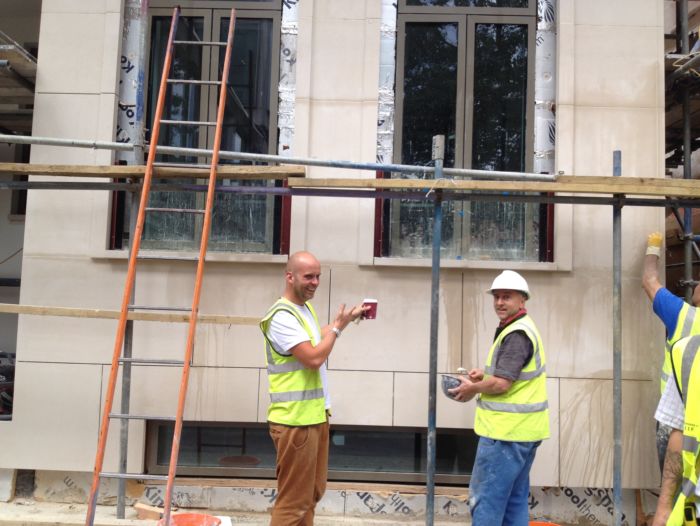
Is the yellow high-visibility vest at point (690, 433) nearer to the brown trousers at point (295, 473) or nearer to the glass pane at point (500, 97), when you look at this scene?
the brown trousers at point (295, 473)

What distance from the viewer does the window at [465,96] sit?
5941 millimetres

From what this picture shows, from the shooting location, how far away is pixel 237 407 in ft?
18.5

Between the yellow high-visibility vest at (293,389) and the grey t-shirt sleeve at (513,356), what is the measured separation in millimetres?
1114

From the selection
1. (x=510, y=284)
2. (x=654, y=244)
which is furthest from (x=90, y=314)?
(x=654, y=244)

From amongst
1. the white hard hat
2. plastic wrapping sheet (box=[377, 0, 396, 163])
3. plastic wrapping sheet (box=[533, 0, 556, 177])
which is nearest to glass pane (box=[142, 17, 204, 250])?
plastic wrapping sheet (box=[377, 0, 396, 163])

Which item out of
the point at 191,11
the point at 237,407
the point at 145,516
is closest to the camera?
the point at 145,516

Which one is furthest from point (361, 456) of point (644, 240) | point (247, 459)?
point (644, 240)

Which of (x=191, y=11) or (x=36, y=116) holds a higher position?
(x=191, y=11)

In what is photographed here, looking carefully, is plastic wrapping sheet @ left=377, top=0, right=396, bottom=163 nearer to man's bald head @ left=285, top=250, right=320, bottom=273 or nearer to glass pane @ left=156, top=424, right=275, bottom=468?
man's bald head @ left=285, top=250, right=320, bottom=273

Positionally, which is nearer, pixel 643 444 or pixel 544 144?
pixel 643 444

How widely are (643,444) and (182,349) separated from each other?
13.1 ft

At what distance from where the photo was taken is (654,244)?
17.7ft

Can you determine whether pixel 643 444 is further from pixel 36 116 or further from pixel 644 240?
pixel 36 116

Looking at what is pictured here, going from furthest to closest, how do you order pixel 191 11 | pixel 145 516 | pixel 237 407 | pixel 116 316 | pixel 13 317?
pixel 13 317, pixel 191 11, pixel 237 407, pixel 145 516, pixel 116 316
